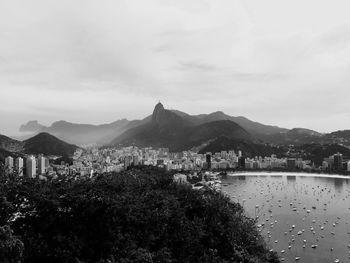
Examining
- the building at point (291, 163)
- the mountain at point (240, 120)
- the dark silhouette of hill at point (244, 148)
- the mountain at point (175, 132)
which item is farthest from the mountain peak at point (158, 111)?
the building at point (291, 163)

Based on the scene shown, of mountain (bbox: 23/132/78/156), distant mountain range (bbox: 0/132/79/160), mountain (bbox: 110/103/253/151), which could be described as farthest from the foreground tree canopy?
mountain (bbox: 110/103/253/151)

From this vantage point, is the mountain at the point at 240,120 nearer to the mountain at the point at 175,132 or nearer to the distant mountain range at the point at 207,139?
the distant mountain range at the point at 207,139

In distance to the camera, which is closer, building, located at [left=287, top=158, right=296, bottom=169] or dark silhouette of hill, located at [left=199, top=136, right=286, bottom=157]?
building, located at [left=287, top=158, right=296, bottom=169]

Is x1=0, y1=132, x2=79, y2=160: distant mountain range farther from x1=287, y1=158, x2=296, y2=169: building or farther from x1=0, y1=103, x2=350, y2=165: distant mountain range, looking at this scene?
x1=287, y1=158, x2=296, y2=169: building

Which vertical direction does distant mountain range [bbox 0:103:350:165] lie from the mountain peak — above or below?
below

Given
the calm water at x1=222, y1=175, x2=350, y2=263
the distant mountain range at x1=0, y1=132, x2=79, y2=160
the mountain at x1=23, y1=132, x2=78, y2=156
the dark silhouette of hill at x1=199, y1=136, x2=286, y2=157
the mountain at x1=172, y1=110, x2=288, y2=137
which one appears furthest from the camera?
the mountain at x1=172, y1=110, x2=288, y2=137

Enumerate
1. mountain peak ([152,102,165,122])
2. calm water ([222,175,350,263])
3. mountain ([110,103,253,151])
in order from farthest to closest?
mountain peak ([152,102,165,122])
mountain ([110,103,253,151])
calm water ([222,175,350,263])

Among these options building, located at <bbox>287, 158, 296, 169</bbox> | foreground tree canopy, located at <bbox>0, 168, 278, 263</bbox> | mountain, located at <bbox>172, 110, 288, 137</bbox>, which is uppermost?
mountain, located at <bbox>172, 110, 288, 137</bbox>
